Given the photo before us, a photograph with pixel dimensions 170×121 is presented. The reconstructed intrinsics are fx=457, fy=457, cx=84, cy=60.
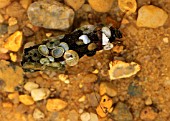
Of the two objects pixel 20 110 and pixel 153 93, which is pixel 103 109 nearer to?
pixel 153 93

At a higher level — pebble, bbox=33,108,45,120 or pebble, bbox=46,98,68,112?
pebble, bbox=46,98,68,112

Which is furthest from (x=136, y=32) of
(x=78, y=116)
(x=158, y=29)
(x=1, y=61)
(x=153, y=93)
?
(x=1, y=61)

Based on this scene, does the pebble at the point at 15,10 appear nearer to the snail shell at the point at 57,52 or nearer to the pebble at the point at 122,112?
the snail shell at the point at 57,52

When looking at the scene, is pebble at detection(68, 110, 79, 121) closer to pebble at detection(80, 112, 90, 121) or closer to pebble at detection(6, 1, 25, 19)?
pebble at detection(80, 112, 90, 121)

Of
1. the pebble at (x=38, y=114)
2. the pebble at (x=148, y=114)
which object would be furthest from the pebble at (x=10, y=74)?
the pebble at (x=148, y=114)

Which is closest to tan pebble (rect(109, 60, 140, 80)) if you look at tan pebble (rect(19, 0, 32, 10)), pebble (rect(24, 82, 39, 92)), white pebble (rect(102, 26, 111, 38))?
white pebble (rect(102, 26, 111, 38))
